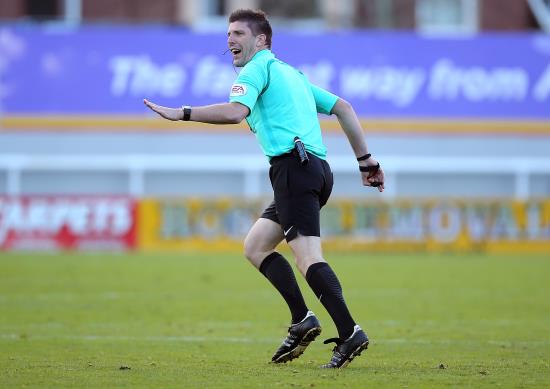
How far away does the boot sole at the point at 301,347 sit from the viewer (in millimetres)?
8188

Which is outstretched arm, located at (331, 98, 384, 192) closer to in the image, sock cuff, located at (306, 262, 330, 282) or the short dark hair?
the short dark hair

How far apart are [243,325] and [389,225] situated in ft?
46.1

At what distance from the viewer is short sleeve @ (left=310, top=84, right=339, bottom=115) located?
8383mm

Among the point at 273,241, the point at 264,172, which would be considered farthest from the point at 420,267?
the point at 273,241

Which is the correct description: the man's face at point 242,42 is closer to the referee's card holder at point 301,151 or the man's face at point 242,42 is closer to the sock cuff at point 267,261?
the referee's card holder at point 301,151

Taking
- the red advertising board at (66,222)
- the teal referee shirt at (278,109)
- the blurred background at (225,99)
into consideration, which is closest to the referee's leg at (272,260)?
the teal referee shirt at (278,109)

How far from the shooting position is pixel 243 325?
1166cm

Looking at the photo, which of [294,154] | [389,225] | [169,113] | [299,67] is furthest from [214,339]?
[299,67]

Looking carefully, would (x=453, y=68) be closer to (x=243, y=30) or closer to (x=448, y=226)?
(x=448, y=226)

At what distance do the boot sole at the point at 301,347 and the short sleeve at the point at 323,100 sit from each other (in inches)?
57.9

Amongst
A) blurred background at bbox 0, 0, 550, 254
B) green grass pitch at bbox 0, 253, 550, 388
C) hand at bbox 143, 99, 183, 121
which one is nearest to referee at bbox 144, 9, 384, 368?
hand at bbox 143, 99, 183, 121

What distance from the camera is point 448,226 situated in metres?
25.5

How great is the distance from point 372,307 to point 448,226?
12.2 metres

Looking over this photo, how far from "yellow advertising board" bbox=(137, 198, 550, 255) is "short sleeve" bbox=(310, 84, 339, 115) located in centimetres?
1659
